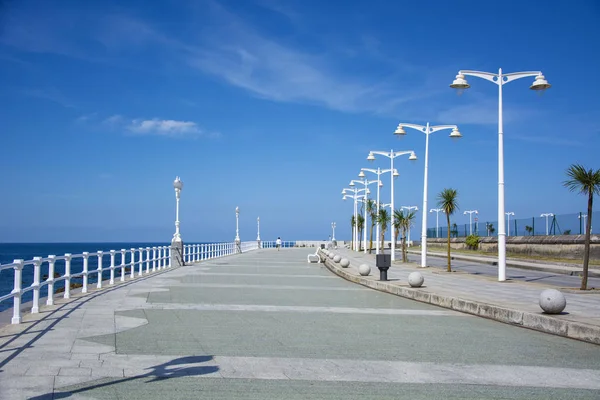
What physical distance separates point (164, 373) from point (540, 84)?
57.8 ft

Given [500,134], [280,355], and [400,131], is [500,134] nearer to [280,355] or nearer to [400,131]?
[400,131]

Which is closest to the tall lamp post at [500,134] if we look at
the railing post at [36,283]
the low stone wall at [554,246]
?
the railing post at [36,283]

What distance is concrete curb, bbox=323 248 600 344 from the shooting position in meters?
11.3

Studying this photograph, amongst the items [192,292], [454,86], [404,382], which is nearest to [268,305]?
[192,292]

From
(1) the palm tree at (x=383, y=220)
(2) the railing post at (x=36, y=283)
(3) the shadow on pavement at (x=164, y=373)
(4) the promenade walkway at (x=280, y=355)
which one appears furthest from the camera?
(1) the palm tree at (x=383, y=220)

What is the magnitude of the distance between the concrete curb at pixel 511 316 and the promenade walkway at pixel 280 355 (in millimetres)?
261

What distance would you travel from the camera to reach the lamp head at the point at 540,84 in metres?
21.6

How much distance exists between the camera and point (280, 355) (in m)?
9.31

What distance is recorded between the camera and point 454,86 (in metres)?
23.0

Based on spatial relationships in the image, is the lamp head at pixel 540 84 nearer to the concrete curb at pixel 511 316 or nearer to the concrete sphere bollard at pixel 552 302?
the concrete curb at pixel 511 316

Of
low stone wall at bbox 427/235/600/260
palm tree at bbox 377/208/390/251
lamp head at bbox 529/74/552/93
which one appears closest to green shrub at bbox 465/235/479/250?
low stone wall at bbox 427/235/600/260

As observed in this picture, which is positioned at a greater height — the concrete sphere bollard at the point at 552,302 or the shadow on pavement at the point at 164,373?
the concrete sphere bollard at the point at 552,302

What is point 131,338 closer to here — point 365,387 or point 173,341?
point 173,341

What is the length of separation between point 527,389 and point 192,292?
42.9 ft
